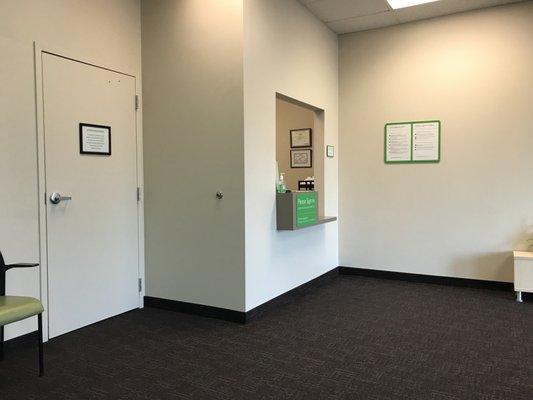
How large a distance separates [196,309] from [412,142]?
2859 millimetres

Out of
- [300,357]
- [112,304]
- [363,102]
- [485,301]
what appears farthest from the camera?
[363,102]

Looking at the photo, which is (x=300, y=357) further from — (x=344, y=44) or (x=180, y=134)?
(x=344, y=44)

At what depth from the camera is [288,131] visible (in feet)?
18.6

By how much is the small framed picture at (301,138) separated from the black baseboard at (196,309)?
274 centimetres

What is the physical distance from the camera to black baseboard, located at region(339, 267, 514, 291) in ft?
14.2

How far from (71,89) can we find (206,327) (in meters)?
2.04

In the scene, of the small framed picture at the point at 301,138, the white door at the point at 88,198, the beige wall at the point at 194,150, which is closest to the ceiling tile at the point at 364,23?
the small framed picture at the point at 301,138

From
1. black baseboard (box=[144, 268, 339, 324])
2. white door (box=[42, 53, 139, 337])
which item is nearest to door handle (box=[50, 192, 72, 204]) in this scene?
white door (box=[42, 53, 139, 337])

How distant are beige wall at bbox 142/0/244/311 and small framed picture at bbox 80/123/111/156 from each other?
0.41 m

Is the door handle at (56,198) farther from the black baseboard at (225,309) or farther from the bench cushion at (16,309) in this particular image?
the black baseboard at (225,309)

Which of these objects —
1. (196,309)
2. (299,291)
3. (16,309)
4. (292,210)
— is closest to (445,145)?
(292,210)

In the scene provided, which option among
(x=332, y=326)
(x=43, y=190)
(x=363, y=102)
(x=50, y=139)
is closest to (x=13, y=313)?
(x=43, y=190)

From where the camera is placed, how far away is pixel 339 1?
408 centimetres

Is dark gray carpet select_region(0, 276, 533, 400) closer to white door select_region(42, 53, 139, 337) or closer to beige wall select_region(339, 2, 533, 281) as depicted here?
white door select_region(42, 53, 139, 337)
